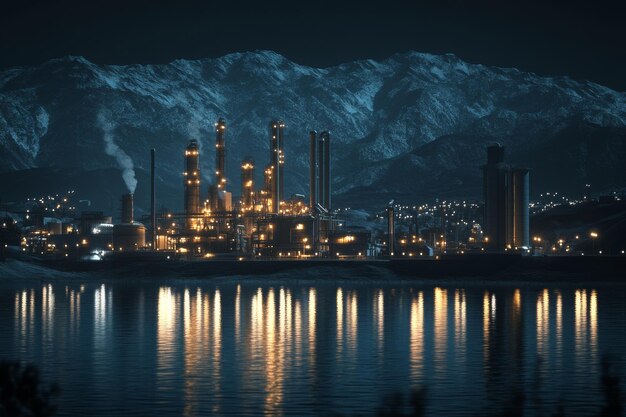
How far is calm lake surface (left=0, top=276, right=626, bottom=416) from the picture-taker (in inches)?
1607

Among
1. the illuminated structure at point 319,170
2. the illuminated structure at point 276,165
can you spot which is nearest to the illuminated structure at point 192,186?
the illuminated structure at point 276,165

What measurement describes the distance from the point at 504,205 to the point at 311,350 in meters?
94.8

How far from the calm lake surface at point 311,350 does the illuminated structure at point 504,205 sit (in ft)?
127

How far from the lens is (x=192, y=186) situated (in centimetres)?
15312

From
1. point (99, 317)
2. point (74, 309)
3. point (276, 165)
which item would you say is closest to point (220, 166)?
point (276, 165)

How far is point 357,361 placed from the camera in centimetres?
5294

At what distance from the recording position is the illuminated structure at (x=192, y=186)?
152 m

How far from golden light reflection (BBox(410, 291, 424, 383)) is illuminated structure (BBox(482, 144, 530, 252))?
2001 inches

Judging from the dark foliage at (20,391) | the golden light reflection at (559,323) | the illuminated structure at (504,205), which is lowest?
the golden light reflection at (559,323)

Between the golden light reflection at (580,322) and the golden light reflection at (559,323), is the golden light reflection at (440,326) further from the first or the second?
the golden light reflection at (580,322)

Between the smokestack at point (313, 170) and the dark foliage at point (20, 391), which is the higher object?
the smokestack at point (313, 170)

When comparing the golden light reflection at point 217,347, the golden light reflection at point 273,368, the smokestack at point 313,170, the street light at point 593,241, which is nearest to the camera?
the golden light reflection at point 273,368

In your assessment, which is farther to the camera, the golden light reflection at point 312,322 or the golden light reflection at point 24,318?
the golden light reflection at point 24,318

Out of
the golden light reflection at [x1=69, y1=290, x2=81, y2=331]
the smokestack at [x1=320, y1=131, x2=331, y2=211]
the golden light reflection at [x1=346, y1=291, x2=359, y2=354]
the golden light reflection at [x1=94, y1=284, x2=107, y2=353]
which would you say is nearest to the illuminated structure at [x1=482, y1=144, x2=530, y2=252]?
the smokestack at [x1=320, y1=131, x2=331, y2=211]
